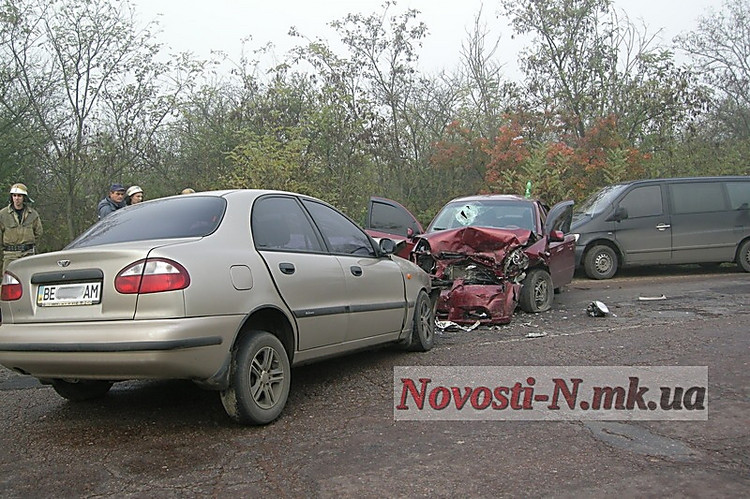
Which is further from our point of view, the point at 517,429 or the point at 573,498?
the point at 517,429

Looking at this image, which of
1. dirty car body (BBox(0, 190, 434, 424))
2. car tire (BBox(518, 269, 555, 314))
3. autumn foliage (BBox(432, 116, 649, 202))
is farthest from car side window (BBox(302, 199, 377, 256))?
autumn foliage (BBox(432, 116, 649, 202))

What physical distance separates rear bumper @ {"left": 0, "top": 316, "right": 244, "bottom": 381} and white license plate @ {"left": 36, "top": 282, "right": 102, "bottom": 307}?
129mm

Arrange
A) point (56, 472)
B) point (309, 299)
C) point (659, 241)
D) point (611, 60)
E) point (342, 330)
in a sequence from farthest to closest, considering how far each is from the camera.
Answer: point (611, 60)
point (659, 241)
point (342, 330)
point (309, 299)
point (56, 472)

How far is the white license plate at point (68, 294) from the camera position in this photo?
411 cm

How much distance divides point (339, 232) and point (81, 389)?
2.21 metres

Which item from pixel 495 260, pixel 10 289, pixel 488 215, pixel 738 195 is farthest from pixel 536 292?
pixel 738 195

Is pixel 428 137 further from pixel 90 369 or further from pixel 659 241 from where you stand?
pixel 90 369

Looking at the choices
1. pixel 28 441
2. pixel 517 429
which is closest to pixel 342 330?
pixel 517 429

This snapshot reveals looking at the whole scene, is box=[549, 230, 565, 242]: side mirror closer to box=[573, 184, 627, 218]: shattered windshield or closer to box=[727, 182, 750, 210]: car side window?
box=[573, 184, 627, 218]: shattered windshield

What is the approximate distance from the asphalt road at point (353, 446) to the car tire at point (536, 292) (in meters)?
2.67

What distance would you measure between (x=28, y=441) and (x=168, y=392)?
1.25 m

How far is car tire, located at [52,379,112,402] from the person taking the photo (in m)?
4.95

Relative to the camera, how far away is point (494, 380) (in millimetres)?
5477

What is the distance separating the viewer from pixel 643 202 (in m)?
13.5
